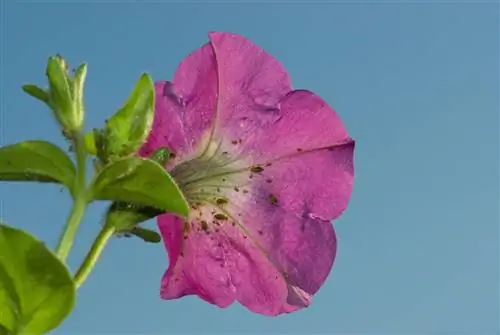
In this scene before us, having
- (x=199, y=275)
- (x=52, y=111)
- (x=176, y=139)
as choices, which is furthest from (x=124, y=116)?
(x=199, y=275)

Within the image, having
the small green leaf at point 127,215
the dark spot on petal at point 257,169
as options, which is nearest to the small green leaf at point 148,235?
the small green leaf at point 127,215

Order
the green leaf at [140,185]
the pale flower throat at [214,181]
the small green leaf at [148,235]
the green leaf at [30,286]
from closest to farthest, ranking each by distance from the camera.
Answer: the green leaf at [30,286] < the green leaf at [140,185] < the small green leaf at [148,235] < the pale flower throat at [214,181]

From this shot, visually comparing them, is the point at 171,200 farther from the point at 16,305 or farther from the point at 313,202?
the point at 313,202

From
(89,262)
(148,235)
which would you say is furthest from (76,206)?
(148,235)

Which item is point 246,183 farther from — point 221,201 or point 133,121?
point 133,121

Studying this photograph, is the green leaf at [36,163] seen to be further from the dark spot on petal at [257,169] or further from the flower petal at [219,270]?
the dark spot on petal at [257,169]

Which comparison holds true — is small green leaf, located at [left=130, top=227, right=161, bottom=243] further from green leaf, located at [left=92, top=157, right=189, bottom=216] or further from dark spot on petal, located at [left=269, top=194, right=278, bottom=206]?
dark spot on petal, located at [left=269, top=194, right=278, bottom=206]
